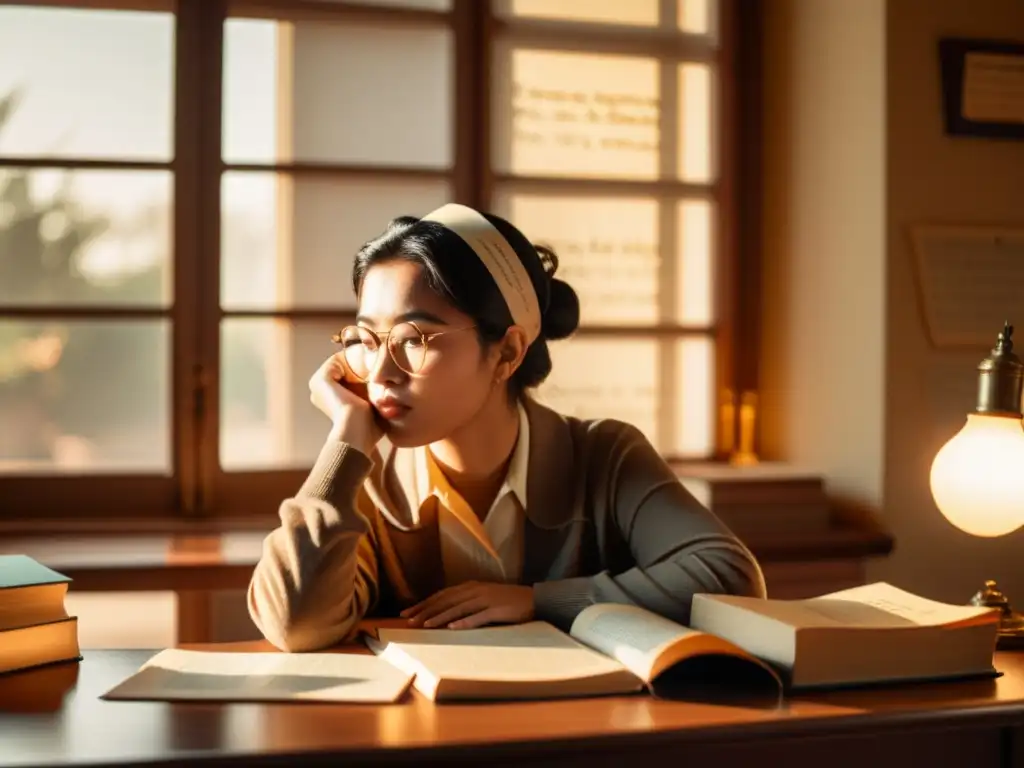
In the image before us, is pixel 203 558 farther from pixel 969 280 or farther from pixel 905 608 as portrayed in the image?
pixel 969 280

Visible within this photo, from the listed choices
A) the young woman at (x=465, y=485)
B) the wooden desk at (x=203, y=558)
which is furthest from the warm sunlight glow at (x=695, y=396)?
the young woman at (x=465, y=485)

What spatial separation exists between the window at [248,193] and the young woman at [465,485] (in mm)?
964

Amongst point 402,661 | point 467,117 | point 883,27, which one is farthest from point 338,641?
point 883,27

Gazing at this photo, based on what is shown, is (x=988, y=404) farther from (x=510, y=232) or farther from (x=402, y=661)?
(x=402, y=661)

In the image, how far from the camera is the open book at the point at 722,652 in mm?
1083

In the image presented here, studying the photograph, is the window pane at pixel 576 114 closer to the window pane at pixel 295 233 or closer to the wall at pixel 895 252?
the window pane at pixel 295 233

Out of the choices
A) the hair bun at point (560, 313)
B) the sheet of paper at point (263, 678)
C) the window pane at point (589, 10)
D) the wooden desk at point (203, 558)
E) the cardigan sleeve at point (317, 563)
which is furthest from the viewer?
the window pane at point (589, 10)

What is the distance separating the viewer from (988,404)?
1.39m

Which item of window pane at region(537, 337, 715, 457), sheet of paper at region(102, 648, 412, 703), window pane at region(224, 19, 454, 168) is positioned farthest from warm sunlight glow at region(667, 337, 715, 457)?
sheet of paper at region(102, 648, 412, 703)

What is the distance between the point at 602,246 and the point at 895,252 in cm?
65

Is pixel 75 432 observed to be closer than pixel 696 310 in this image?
Yes

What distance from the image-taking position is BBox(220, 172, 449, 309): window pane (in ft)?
8.22

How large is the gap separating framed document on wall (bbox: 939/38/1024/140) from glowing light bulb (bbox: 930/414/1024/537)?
4.04 feet

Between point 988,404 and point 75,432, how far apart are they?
5.98ft
